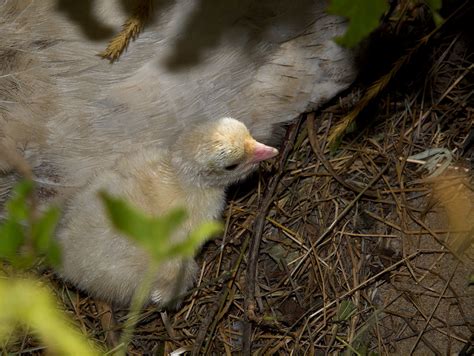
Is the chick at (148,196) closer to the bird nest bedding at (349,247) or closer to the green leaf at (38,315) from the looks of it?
the bird nest bedding at (349,247)

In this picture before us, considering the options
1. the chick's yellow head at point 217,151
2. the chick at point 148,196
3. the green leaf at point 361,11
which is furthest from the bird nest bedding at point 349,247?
the green leaf at point 361,11

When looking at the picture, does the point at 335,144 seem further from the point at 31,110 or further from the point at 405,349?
the point at 31,110

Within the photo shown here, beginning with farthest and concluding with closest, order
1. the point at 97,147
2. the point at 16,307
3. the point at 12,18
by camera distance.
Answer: the point at 97,147 → the point at 12,18 → the point at 16,307

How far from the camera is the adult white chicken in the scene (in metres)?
2.14

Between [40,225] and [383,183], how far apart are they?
6.43ft

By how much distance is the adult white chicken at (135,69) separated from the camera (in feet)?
7.02

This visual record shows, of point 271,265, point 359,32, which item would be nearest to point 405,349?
point 271,265

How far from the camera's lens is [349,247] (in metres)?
2.62

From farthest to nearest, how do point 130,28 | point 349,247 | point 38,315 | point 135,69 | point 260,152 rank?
point 349,247
point 260,152
point 135,69
point 130,28
point 38,315

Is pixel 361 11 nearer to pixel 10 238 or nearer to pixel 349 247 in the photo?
pixel 10 238

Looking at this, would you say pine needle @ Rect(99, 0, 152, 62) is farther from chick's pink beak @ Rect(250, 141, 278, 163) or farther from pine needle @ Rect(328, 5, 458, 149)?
pine needle @ Rect(328, 5, 458, 149)

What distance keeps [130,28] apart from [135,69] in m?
0.20

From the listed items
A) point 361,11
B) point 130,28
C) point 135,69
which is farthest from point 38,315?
point 135,69

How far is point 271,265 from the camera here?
2.67 metres
